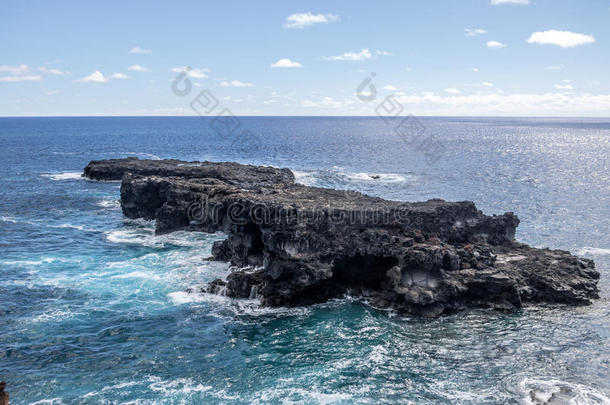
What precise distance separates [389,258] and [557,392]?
17437mm

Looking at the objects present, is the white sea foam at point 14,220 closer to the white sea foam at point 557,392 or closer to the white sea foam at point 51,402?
the white sea foam at point 51,402

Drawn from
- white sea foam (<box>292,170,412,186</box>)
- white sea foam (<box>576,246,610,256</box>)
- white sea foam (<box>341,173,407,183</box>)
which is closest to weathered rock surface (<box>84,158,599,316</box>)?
white sea foam (<box>576,246,610,256</box>)

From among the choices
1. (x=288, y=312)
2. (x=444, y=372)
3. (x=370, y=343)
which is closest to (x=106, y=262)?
(x=288, y=312)

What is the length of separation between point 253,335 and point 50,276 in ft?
80.0

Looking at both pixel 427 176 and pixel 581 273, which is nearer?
pixel 581 273

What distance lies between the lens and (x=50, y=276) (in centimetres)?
4750

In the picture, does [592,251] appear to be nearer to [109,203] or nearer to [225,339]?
[225,339]

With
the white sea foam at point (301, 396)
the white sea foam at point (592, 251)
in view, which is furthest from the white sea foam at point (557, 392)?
the white sea foam at point (592, 251)

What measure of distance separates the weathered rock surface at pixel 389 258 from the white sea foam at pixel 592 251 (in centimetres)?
943

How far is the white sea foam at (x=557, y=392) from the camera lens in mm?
28750

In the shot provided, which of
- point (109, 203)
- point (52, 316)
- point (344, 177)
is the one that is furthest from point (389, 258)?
point (344, 177)

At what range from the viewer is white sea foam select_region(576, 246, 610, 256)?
2151 inches

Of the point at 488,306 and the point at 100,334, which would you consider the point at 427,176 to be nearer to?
the point at 488,306

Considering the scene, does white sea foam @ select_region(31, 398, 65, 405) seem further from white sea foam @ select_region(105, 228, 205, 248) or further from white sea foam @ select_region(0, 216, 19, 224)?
white sea foam @ select_region(0, 216, 19, 224)
